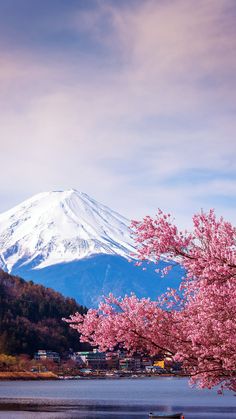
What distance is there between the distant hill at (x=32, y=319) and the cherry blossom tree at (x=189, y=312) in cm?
12819

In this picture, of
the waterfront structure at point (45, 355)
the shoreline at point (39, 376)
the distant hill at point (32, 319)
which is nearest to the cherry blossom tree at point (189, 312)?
the shoreline at point (39, 376)

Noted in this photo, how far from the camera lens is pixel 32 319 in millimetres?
161750

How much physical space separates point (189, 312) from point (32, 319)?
150 metres

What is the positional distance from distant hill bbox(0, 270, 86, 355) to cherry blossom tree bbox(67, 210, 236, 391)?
12819cm

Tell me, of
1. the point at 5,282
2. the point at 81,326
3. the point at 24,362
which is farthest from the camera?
the point at 5,282

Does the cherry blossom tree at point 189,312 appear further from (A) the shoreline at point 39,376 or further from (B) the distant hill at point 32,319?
(B) the distant hill at point 32,319

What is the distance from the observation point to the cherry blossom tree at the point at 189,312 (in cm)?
1301

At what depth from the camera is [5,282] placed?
179750 mm

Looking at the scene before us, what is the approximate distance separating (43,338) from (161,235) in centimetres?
14386

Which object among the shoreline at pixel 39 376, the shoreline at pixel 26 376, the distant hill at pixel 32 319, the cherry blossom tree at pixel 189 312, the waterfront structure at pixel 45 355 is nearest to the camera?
the cherry blossom tree at pixel 189 312

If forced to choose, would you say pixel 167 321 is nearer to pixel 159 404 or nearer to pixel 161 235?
pixel 161 235

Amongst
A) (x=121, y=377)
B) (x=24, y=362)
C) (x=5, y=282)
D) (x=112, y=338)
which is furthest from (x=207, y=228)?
(x=5, y=282)

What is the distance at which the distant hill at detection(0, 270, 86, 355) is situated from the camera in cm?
14588

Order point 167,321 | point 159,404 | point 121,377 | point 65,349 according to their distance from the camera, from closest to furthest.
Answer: point 167,321 → point 159,404 → point 121,377 → point 65,349
